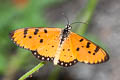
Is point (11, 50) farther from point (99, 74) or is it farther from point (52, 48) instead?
point (52, 48)

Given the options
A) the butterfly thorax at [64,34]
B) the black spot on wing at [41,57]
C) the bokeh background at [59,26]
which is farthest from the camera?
the bokeh background at [59,26]

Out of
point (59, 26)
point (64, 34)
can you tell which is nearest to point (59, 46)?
point (64, 34)

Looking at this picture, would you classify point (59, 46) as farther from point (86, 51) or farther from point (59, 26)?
point (59, 26)

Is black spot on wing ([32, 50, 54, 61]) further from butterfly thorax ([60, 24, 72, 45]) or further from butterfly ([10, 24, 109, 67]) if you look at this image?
butterfly thorax ([60, 24, 72, 45])

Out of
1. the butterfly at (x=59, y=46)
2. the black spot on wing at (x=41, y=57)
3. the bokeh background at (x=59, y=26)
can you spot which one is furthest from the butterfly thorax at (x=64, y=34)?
the bokeh background at (x=59, y=26)

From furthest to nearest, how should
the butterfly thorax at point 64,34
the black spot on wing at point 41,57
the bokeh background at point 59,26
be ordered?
the bokeh background at point 59,26 → the butterfly thorax at point 64,34 → the black spot on wing at point 41,57

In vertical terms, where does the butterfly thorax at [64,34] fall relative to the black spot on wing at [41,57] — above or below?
above

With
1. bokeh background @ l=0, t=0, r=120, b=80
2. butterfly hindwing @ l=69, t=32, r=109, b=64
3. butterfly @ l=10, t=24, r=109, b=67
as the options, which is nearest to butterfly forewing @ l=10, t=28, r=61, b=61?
butterfly @ l=10, t=24, r=109, b=67

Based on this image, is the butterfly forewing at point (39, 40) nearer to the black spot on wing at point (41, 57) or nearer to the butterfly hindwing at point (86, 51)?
the black spot on wing at point (41, 57)
